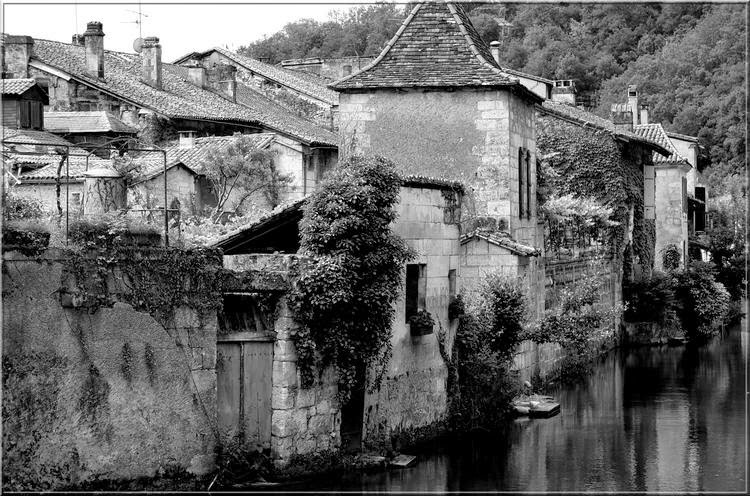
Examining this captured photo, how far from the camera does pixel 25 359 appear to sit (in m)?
14.7

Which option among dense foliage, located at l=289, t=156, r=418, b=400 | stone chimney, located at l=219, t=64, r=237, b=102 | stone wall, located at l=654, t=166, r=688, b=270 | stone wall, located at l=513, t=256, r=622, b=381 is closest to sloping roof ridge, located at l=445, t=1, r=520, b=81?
stone wall, located at l=513, t=256, r=622, b=381

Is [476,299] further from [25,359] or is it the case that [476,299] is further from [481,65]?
[25,359]

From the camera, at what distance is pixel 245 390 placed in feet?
55.4

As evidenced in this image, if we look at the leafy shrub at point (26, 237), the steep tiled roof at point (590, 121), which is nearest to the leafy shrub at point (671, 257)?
the steep tiled roof at point (590, 121)

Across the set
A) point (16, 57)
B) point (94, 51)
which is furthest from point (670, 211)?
point (16, 57)

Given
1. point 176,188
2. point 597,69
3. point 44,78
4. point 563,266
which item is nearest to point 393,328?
point 563,266

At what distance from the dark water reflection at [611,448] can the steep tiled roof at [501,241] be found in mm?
3364

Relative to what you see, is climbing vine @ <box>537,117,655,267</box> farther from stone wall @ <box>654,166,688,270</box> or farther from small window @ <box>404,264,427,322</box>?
small window @ <box>404,264,427,322</box>

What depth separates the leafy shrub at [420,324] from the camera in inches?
803

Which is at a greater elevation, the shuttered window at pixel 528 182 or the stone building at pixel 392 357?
the shuttered window at pixel 528 182

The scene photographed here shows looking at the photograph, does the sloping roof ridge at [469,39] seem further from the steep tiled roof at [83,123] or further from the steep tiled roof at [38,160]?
the steep tiled roof at [83,123]

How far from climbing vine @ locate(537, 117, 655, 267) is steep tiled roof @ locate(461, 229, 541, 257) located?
32.8 feet

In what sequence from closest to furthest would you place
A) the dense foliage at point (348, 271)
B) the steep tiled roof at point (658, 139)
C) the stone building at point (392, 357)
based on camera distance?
the stone building at point (392, 357) → the dense foliage at point (348, 271) → the steep tiled roof at point (658, 139)

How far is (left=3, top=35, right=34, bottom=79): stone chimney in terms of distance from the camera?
39.6 m
